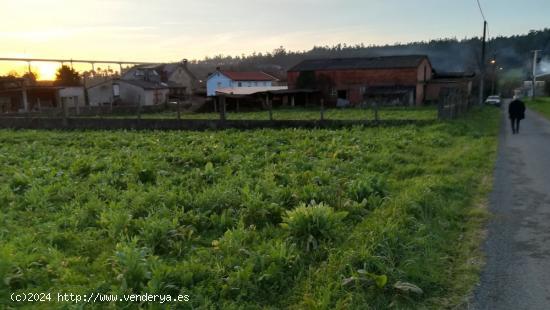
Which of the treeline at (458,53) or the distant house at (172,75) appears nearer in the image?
the distant house at (172,75)

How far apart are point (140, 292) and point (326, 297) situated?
5.82ft

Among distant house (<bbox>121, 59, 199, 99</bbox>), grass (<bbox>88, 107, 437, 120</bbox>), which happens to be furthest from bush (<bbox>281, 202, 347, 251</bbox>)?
distant house (<bbox>121, 59, 199, 99</bbox>)

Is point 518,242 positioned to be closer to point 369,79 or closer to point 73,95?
point 369,79

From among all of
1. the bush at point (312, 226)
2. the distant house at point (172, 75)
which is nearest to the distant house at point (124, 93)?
the distant house at point (172, 75)

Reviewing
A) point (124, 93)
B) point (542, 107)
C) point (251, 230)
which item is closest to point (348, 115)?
point (542, 107)

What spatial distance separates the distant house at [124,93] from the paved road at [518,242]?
5103 cm

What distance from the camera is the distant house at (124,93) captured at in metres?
55.6

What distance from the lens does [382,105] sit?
4378 centimetres

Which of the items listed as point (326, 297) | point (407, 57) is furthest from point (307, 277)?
point (407, 57)

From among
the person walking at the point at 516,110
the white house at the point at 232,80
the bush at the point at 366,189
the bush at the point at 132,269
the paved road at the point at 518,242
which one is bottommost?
the paved road at the point at 518,242

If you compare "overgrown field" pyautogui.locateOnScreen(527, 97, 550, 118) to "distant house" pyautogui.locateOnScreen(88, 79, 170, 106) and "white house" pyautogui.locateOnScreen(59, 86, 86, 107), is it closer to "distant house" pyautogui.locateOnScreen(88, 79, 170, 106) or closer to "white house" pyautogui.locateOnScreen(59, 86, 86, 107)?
"distant house" pyautogui.locateOnScreen(88, 79, 170, 106)

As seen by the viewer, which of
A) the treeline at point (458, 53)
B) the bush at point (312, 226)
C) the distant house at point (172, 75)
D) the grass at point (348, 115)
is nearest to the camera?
the bush at point (312, 226)

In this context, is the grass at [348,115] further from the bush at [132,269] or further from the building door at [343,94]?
the bush at [132,269]

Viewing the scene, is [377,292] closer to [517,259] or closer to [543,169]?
[517,259]
